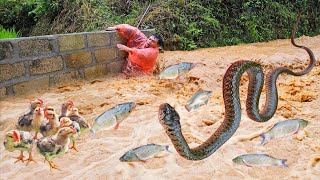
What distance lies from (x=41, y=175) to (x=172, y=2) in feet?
25.9

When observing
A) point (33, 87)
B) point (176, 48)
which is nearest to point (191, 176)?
point (33, 87)

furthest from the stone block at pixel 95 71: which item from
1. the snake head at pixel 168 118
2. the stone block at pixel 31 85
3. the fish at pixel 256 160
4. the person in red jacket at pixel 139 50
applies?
the snake head at pixel 168 118

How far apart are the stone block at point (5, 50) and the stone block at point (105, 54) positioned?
5.20ft

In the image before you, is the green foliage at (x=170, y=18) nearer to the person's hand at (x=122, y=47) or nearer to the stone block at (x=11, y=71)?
the person's hand at (x=122, y=47)

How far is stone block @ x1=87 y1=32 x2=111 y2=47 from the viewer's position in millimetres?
5582

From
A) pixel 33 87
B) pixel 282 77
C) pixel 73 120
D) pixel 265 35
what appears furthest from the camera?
pixel 265 35

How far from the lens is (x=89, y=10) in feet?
29.4

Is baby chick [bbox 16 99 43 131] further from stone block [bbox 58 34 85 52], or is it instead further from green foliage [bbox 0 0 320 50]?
green foliage [bbox 0 0 320 50]

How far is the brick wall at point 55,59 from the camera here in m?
4.44

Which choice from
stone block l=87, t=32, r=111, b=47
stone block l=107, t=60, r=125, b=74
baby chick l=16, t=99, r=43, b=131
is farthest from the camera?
stone block l=107, t=60, r=125, b=74

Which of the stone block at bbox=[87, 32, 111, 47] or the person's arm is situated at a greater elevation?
the stone block at bbox=[87, 32, 111, 47]

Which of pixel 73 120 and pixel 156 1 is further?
pixel 156 1

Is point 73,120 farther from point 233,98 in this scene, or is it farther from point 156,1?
point 156,1

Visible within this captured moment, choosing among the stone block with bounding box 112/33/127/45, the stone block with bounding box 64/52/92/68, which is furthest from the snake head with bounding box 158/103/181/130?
the stone block with bounding box 112/33/127/45
